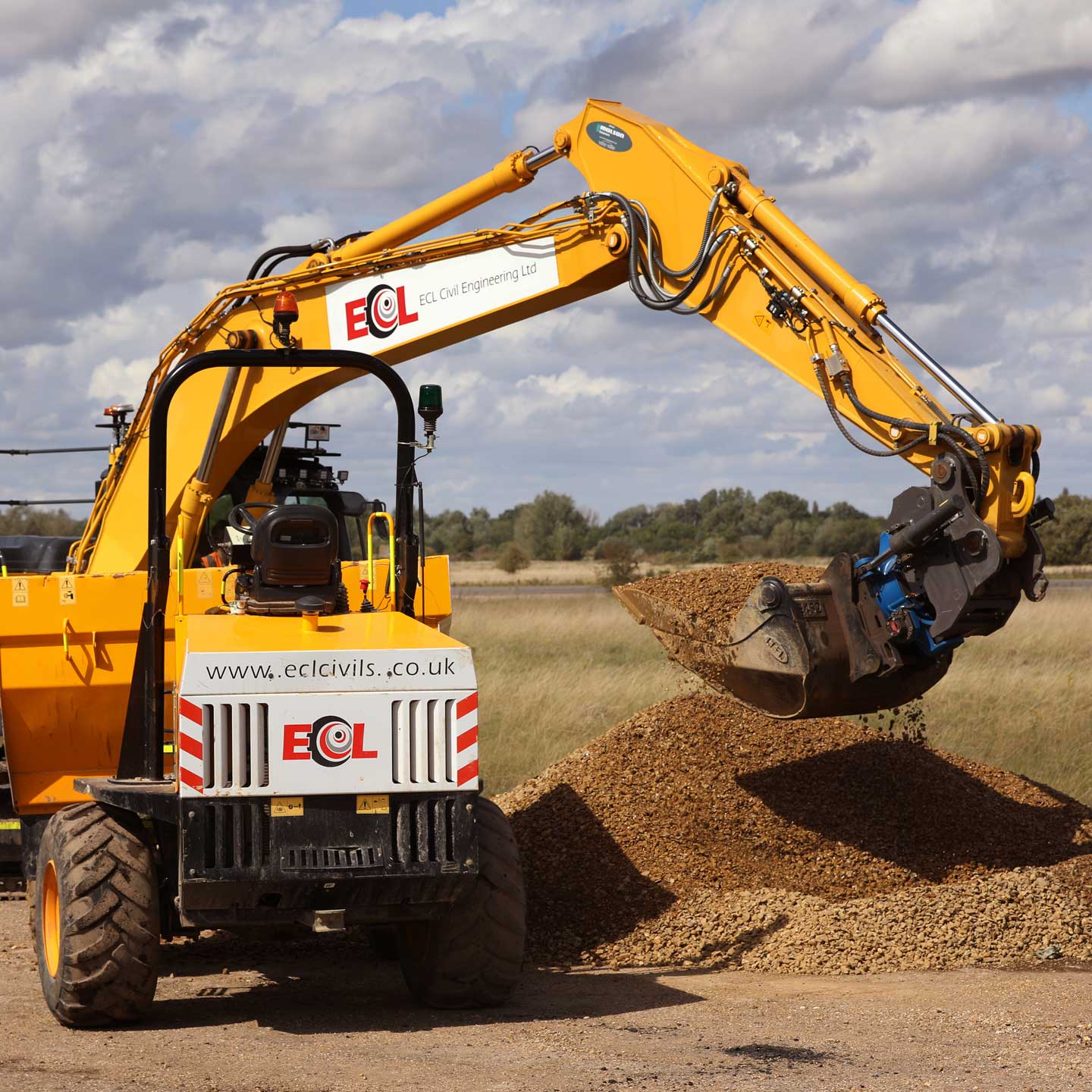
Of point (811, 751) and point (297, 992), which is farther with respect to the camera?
point (811, 751)

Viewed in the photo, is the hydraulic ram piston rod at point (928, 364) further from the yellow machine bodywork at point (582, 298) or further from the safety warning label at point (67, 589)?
the safety warning label at point (67, 589)

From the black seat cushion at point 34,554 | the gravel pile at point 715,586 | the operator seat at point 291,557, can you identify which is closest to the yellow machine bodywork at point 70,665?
the operator seat at point 291,557

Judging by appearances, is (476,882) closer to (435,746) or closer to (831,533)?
(435,746)

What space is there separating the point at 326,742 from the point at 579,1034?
1.56 meters

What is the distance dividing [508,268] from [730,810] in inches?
139

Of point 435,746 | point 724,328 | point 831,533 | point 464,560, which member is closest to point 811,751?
point 724,328

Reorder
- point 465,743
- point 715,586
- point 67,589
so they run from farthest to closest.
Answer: point 715,586 < point 67,589 < point 465,743

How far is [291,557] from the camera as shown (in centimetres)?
661

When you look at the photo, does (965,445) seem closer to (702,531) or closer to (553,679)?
(553,679)

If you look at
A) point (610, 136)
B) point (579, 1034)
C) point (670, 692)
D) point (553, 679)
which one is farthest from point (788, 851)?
point (553, 679)

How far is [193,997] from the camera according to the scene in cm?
694

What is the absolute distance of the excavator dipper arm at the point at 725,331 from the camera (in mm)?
7242

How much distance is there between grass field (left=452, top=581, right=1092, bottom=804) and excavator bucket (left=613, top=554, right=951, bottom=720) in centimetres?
527

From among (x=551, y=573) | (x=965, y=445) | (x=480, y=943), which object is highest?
(x=965, y=445)
